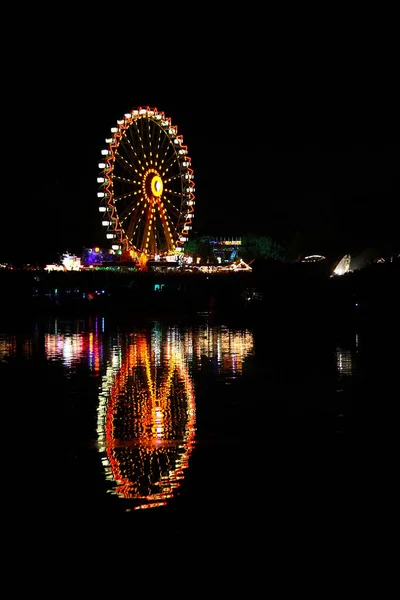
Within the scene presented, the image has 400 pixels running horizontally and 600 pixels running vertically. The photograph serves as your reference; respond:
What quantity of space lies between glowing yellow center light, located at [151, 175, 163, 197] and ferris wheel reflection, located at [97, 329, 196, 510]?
43049 mm

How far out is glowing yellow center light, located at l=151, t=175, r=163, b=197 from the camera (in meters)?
59.1

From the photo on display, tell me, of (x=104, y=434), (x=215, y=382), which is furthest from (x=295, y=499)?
(x=215, y=382)

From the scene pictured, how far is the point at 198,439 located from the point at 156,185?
5132 cm

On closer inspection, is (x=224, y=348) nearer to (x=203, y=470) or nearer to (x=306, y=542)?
(x=203, y=470)

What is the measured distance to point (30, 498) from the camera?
21.7 ft

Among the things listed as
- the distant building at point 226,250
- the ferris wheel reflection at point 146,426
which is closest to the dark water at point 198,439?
the ferris wheel reflection at point 146,426

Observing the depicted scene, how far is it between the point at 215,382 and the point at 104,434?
14.4ft

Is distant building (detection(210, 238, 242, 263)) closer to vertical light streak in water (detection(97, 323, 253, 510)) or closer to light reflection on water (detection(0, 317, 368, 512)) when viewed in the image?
light reflection on water (detection(0, 317, 368, 512))

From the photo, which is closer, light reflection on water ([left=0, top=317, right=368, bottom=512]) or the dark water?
the dark water

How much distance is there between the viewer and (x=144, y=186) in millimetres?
58438

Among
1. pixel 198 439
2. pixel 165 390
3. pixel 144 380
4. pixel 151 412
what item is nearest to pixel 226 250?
pixel 144 380

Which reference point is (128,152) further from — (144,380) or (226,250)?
(226,250)

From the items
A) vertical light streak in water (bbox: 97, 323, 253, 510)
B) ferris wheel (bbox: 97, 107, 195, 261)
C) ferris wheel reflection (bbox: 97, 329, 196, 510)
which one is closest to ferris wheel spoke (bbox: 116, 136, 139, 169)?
ferris wheel (bbox: 97, 107, 195, 261)

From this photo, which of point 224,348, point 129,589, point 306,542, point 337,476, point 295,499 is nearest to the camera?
point 129,589
